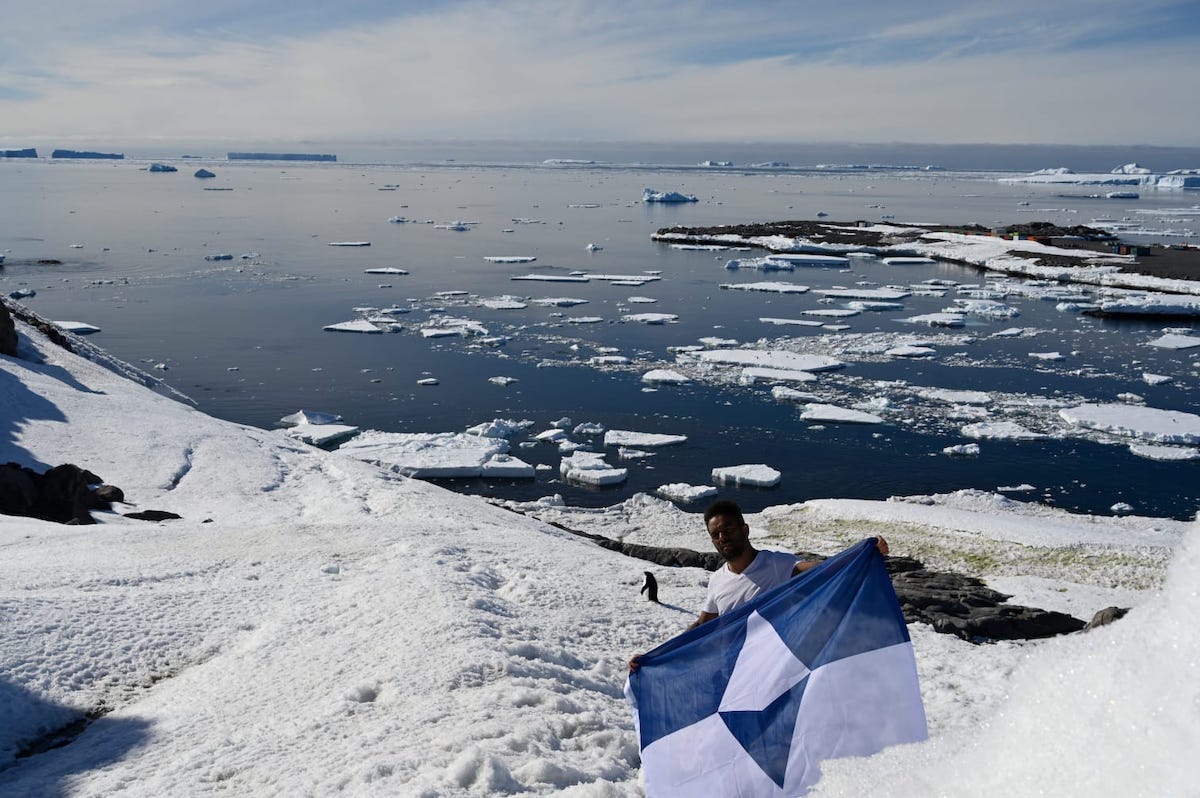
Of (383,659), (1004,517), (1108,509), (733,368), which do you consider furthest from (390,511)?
(733,368)

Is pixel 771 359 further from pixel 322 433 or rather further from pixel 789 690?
pixel 789 690

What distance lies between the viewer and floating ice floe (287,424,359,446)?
22.9 m

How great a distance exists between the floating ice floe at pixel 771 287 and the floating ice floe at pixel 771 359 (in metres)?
15.3

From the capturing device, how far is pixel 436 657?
7168mm

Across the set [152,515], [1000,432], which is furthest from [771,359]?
[152,515]

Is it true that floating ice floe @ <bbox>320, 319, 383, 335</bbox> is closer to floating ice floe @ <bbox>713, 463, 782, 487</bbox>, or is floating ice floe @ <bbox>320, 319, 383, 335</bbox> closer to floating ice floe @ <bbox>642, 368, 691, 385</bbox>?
floating ice floe @ <bbox>642, 368, 691, 385</bbox>

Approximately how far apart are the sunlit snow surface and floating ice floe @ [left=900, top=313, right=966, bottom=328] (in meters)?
23.3

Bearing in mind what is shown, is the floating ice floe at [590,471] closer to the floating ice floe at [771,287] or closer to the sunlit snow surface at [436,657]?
the sunlit snow surface at [436,657]

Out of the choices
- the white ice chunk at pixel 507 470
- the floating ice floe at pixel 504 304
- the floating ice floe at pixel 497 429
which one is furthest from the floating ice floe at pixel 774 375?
the floating ice floe at pixel 504 304

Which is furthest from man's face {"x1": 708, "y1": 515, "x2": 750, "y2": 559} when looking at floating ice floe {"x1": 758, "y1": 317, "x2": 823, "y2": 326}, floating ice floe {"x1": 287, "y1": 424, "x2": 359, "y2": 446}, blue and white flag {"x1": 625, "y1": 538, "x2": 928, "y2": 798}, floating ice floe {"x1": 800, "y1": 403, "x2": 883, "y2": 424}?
floating ice floe {"x1": 758, "y1": 317, "x2": 823, "y2": 326}

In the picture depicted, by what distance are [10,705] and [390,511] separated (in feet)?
29.0

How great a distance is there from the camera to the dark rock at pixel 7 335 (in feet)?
68.6

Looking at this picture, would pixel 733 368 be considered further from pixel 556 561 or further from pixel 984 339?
pixel 556 561

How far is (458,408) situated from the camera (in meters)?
26.3
